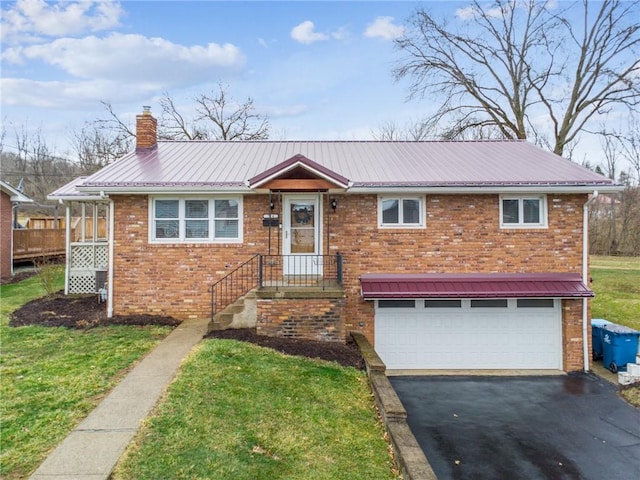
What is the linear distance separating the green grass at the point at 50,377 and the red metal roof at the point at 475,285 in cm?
532

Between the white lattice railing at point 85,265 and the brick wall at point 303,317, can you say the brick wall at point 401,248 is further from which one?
the white lattice railing at point 85,265

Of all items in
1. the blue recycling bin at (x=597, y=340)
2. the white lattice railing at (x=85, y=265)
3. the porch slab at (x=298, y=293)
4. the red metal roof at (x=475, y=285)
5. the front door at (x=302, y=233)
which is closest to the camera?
the porch slab at (x=298, y=293)

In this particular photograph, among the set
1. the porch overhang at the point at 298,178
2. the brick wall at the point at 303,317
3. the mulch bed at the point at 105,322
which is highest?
the porch overhang at the point at 298,178

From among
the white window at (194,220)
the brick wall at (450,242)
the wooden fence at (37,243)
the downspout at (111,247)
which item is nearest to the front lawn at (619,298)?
the brick wall at (450,242)

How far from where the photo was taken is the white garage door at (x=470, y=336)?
1004 cm

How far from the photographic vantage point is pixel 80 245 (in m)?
14.2

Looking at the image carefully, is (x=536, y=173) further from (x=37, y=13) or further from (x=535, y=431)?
(x=37, y=13)

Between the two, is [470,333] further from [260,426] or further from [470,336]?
[260,426]

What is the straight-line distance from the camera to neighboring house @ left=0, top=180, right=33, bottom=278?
18.0 meters

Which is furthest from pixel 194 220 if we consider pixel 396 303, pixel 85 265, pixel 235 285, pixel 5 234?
pixel 5 234

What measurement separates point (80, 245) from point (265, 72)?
11.1m

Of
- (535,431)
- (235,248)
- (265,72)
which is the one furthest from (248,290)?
(265,72)

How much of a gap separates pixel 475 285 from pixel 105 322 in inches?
367

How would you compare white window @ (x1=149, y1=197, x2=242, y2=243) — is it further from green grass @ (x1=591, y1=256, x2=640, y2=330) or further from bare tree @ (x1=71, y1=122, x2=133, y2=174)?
bare tree @ (x1=71, y1=122, x2=133, y2=174)
